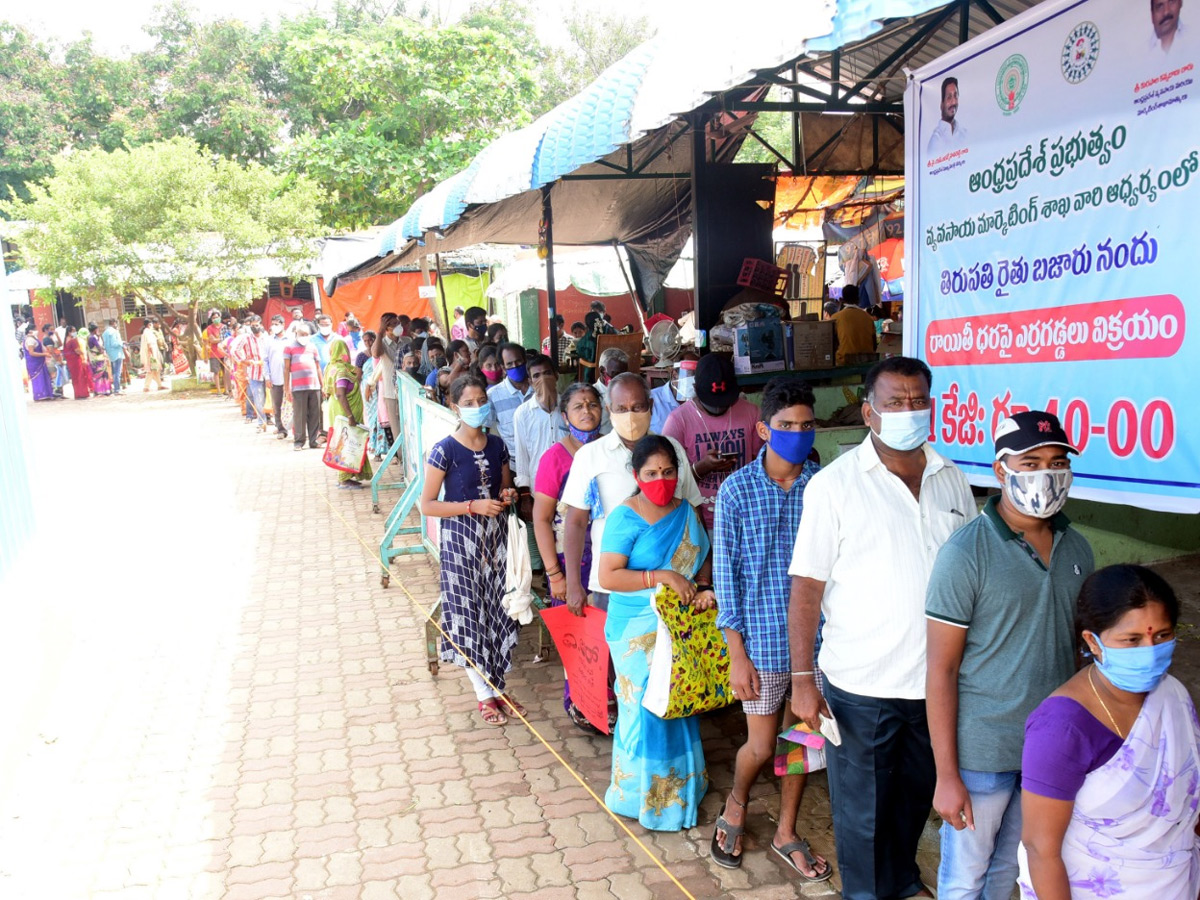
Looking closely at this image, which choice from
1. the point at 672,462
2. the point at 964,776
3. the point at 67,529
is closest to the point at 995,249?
the point at 672,462

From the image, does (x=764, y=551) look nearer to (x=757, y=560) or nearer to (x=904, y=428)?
(x=757, y=560)

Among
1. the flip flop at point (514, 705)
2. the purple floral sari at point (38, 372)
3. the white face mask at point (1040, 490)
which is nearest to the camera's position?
the white face mask at point (1040, 490)

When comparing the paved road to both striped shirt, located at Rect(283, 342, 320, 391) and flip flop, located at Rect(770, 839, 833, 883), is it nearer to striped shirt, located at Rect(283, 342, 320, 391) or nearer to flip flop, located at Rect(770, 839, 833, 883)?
flip flop, located at Rect(770, 839, 833, 883)

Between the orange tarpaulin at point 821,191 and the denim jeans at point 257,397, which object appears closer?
the orange tarpaulin at point 821,191

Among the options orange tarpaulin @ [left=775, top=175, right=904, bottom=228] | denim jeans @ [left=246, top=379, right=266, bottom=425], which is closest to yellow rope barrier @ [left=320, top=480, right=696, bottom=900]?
orange tarpaulin @ [left=775, top=175, right=904, bottom=228]

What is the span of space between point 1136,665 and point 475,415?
11.7ft

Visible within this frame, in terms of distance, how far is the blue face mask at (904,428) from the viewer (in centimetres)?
273

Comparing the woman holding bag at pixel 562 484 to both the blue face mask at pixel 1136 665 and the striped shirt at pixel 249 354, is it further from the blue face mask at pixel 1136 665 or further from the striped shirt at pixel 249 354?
the striped shirt at pixel 249 354

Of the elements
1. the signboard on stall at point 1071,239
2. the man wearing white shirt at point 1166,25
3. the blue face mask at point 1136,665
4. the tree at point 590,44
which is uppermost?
the tree at point 590,44

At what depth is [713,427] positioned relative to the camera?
4.68 meters

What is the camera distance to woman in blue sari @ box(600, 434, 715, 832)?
371 centimetres

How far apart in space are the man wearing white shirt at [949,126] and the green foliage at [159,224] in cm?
2228

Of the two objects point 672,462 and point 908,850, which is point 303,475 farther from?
point 908,850

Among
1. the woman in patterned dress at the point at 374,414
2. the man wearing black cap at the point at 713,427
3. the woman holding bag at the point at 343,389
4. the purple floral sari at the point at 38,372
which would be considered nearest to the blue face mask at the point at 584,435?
the man wearing black cap at the point at 713,427
